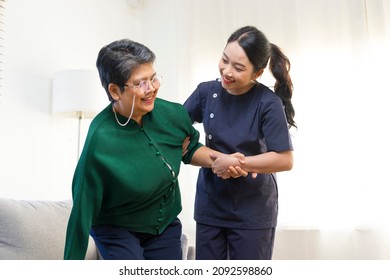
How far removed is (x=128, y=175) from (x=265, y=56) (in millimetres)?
656

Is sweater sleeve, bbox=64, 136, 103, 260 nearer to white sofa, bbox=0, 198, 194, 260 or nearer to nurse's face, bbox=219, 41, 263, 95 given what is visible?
nurse's face, bbox=219, 41, 263, 95

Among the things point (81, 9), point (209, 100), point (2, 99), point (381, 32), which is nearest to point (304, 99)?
point (381, 32)

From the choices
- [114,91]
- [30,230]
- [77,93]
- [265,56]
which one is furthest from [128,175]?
[77,93]

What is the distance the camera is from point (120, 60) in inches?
50.4

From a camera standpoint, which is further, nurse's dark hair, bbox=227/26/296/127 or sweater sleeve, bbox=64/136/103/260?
nurse's dark hair, bbox=227/26/296/127

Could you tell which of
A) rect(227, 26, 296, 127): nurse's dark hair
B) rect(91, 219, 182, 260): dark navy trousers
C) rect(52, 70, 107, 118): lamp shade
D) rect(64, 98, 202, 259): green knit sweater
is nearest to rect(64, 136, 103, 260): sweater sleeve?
rect(64, 98, 202, 259): green knit sweater

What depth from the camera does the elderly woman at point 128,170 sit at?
121cm

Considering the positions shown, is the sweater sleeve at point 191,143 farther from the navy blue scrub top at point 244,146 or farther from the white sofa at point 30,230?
the white sofa at point 30,230

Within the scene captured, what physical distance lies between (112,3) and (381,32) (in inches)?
80.0

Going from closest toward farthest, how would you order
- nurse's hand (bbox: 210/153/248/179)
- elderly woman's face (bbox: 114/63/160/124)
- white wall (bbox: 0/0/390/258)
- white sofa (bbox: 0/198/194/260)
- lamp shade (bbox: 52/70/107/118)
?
elderly woman's face (bbox: 114/63/160/124)
nurse's hand (bbox: 210/153/248/179)
white sofa (bbox: 0/198/194/260)
lamp shade (bbox: 52/70/107/118)
white wall (bbox: 0/0/390/258)

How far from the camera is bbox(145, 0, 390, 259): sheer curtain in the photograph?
2.80 meters

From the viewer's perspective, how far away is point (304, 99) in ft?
9.70

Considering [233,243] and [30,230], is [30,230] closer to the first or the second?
[30,230]
